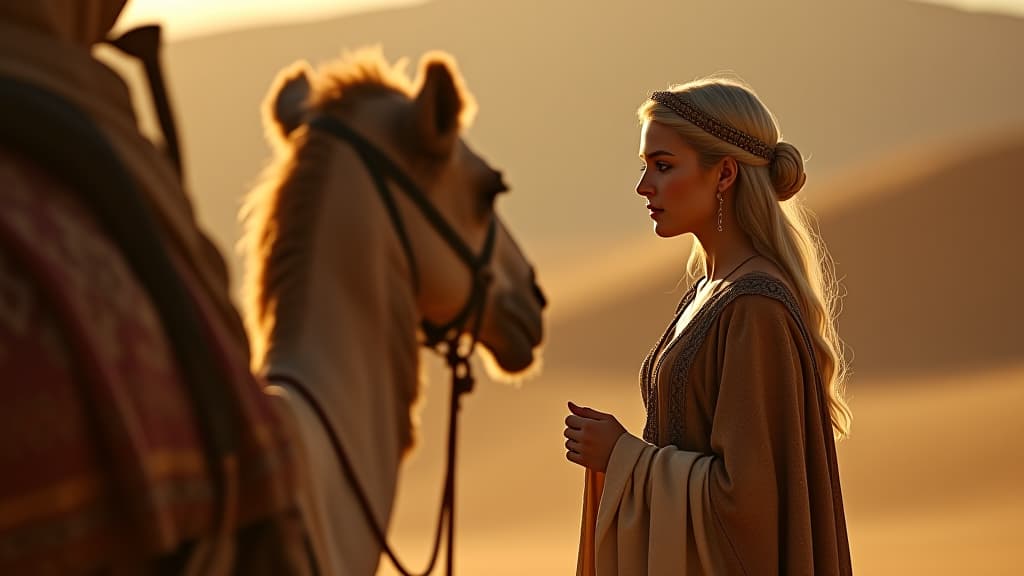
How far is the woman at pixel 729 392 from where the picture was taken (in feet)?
11.8

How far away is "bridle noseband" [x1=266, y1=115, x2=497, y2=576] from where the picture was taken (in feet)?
9.83

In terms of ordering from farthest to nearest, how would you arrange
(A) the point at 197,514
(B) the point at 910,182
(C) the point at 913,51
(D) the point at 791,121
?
(C) the point at 913,51 < (D) the point at 791,121 < (B) the point at 910,182 < (A) the point at 197,514

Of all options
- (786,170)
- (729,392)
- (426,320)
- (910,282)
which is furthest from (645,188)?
(910,282)

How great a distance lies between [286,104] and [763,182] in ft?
4.00

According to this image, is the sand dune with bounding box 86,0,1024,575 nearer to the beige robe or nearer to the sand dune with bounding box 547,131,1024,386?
the sand dune with bounding box 547,131,1024,386

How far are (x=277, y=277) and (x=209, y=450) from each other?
108 centimetres

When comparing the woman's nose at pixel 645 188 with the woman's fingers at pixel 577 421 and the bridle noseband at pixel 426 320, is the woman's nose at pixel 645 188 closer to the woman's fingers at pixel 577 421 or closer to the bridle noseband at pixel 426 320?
the bridle noseband at pixel 426 320

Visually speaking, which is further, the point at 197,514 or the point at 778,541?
the point at 778,541

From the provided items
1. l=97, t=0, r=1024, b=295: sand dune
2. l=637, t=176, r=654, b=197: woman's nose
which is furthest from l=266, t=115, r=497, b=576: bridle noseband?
l=97, t=0, r=1024, b=295: sand dune

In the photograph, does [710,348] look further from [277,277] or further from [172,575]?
[172,575]

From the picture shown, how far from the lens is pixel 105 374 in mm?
1808

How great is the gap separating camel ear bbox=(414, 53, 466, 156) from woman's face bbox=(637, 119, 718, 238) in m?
0.63

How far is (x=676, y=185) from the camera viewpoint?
3.83 metres

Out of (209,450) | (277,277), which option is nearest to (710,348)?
(277,277)
